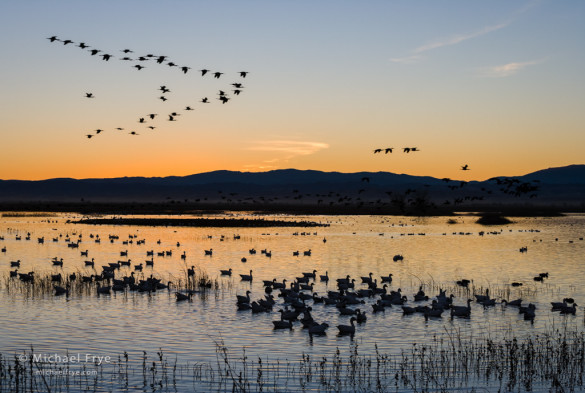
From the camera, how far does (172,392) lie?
1480 centimetres

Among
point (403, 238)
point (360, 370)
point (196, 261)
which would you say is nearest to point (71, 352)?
point (360, 370)

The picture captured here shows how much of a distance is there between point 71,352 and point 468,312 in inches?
541

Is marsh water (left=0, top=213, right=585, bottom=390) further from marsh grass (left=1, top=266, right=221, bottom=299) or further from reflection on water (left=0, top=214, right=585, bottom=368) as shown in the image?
marsh grass (left=1, top=266, right=221, bottom=299)

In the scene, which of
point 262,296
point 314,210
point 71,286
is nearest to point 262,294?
point 262,296

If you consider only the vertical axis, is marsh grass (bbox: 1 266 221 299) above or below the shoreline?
below

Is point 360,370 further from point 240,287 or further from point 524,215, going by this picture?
point 524,215

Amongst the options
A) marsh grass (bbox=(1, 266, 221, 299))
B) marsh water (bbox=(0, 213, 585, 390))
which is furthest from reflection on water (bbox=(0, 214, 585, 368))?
marsh grass (bbox=(1, 266, 221, 299))

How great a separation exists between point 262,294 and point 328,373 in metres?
13.0

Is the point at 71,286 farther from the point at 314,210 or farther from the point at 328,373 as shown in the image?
the point at 314,210

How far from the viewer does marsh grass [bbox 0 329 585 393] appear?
1509 centimetres

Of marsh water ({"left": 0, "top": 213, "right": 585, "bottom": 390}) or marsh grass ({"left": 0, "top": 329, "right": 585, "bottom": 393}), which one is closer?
marsh grass ({"left": 0, "top": 329, "right": 585, "bottom": 393})

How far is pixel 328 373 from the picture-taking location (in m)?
16.3

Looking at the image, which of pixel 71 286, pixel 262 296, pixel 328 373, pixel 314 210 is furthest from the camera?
pixel 314 210

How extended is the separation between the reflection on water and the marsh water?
0.20 ft
